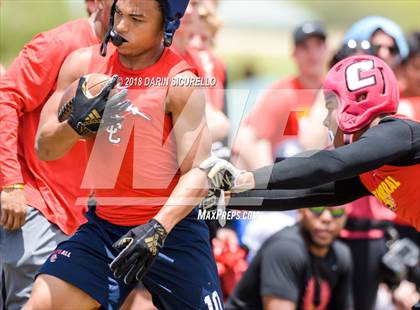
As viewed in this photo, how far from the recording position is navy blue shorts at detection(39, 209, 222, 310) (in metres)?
4.93

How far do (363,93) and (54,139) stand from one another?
1.44 meters

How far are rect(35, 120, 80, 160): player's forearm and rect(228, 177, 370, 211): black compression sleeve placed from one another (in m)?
0.83

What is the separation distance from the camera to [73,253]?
498 cm

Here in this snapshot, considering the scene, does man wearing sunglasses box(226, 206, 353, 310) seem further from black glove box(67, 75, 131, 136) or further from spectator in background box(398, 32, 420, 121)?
black glove box(67, 75, 131, 136)

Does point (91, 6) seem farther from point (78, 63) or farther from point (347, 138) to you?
point (347, 138)

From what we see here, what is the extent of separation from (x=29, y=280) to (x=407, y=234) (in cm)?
321

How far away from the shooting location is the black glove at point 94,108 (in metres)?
4.77

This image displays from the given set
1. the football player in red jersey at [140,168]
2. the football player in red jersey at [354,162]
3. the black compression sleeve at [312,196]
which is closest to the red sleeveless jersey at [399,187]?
the football player in red jersey at [354,162]

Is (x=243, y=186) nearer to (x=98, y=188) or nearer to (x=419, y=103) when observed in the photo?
(x=98, y=188)

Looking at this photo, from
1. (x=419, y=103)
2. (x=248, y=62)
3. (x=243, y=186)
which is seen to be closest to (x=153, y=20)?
(x=243, y=186)

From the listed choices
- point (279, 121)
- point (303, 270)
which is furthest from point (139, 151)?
point (279, 121)

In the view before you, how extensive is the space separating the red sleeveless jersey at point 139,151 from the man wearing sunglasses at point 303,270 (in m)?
2.09

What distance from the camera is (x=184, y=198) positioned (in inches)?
188

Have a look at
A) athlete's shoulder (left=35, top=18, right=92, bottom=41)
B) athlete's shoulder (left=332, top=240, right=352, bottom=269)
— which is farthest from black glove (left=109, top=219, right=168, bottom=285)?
athlete's shoulder (left=332, top=240, right=352, bottom=269)
